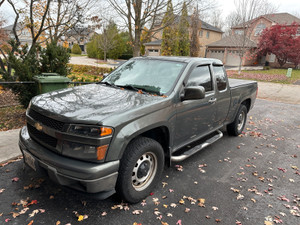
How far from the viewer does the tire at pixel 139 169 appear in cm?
268

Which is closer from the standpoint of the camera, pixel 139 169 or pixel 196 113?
pixel 139 169

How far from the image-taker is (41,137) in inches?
109

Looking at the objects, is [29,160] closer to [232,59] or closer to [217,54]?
[232,59]

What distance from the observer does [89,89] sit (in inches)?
139

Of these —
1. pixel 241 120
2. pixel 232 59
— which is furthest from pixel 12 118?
pixel 232 59

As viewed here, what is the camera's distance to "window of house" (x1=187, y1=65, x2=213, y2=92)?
371 centimetres

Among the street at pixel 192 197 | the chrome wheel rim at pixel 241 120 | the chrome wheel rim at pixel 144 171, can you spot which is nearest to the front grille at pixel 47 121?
the street at pixel 192 197

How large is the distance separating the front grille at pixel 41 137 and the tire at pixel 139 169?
2.72ft

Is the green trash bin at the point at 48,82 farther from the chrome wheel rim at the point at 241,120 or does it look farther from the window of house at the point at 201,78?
the chrome wheel rim at the point at 241,120

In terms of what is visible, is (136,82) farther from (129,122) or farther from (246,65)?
(246,65)

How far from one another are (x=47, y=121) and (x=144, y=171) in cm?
137

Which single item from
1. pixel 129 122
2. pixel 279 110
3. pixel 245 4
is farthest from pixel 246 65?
pixel 129 122

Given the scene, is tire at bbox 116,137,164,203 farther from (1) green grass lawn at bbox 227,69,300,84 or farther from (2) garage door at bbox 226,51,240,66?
(2) garage door at bbox 226,51,240,66

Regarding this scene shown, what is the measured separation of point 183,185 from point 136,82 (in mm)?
1780
